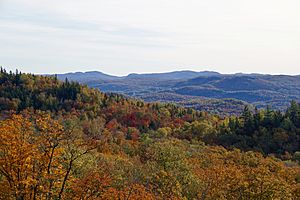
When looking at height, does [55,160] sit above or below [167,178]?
above

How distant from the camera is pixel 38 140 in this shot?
1378 inches

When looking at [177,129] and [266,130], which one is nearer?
[266,130]

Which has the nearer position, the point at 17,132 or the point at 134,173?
the point at 17,132

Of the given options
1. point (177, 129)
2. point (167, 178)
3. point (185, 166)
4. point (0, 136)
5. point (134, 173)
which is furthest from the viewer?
point (177, 129)

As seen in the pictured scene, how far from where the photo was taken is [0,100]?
19262 cm

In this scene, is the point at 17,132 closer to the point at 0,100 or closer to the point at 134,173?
the point at 134,173

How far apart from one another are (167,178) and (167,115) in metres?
144

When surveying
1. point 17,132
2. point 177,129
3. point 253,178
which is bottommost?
point 177,129

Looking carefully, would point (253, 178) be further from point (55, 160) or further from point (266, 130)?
point (266, 130)

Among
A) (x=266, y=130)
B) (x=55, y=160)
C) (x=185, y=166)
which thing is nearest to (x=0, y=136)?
(x=55, y=160)

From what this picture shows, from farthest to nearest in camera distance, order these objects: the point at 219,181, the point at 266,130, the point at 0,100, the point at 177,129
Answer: the point at 0,100
the point at 177,129
the point at 266,130
the point at 219,181

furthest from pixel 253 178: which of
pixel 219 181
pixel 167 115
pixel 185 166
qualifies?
pixel 167 115

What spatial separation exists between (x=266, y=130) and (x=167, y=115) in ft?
200

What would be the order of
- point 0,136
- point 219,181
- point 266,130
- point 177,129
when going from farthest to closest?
point 177,129 → point 266,130 → point 219,181 → point 0,136
